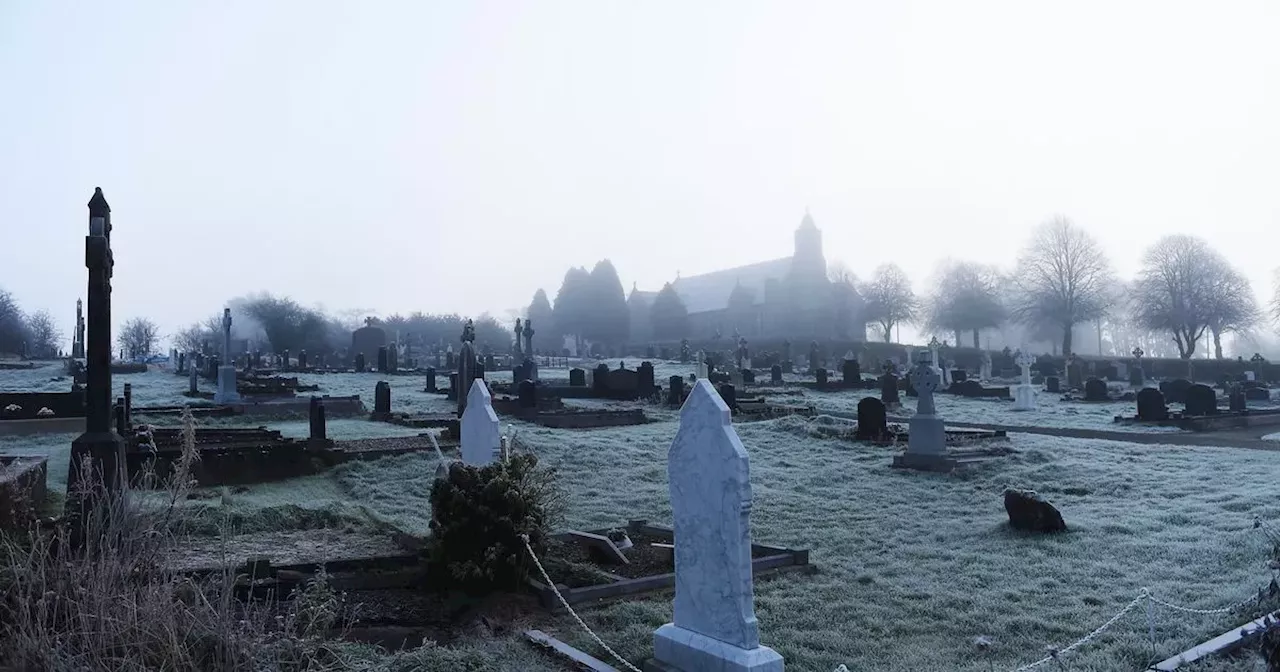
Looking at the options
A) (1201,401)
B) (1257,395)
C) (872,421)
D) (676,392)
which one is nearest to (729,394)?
(676,392)

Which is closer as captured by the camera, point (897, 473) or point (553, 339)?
point (897, 473)

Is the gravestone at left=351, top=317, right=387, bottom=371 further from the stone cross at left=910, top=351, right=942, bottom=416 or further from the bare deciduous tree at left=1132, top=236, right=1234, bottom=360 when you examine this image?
the bare deciduous tree at left=1132, top=236, right=1234, bottom=360

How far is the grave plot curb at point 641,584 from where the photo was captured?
21.2 ft

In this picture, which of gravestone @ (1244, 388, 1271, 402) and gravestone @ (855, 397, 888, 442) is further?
gravestone @ (1244, 388, 1271, 402)

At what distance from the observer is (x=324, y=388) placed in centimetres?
3044

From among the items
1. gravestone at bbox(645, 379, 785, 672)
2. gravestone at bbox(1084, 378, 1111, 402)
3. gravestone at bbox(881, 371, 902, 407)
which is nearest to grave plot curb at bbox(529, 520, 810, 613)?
gravestone at bbox(645, 379, 785, 672)

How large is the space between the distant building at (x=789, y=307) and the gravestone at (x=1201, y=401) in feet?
185

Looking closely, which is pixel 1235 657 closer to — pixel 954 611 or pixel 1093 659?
pixel 1093 659

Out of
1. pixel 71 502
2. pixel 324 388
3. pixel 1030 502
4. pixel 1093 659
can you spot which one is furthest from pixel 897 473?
pixel 324 388

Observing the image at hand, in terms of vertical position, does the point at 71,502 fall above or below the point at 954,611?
above

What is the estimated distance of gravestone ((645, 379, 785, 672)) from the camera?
4.55 meters

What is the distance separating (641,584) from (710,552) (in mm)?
2247

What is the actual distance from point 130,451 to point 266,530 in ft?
14.7

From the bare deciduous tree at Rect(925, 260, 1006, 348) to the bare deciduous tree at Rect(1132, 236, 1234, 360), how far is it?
14.2 m
